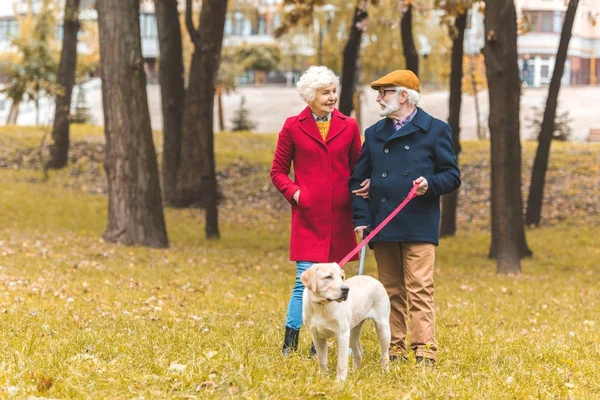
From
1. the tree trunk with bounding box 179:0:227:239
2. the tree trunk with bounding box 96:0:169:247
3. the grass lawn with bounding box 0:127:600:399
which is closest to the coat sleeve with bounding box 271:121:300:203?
the grass lawn with bounding box 0:127:600:399

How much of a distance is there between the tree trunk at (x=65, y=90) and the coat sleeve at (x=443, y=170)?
879 inches

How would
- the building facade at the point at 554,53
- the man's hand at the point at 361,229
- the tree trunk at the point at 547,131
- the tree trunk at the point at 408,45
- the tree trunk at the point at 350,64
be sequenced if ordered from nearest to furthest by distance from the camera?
the man's hand at the point at 361,229 → the tree trunk at the point at 408,45 → the tree trunk at the point at 547,131 → the tree trunk at the point at 350,64 → the building facade at the point at 554,53

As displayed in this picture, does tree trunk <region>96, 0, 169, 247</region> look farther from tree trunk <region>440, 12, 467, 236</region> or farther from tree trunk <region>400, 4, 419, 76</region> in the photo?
tree trunk <region>440, 12, 467, 236</region>

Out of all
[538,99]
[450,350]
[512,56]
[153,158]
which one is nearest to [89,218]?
[153,158]

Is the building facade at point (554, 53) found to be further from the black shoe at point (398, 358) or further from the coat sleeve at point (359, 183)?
the black shoe at point (398, 358)

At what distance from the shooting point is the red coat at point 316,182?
7.05 metres

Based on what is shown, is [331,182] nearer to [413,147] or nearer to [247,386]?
[413,147]

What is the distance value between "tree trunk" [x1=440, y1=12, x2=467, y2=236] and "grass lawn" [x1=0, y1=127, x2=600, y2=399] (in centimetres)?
48

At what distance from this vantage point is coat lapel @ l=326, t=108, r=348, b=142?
7.07 metres

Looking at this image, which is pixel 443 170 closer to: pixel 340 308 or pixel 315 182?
pixel 315 182

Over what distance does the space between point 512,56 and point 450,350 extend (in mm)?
10081

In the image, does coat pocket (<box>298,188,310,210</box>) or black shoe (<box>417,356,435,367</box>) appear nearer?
black shoe (<box>417,356,435,367</box>)

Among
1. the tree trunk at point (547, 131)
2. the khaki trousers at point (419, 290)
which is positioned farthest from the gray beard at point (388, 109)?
the tree trunk at point (547, 131)

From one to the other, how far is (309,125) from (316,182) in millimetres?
428
